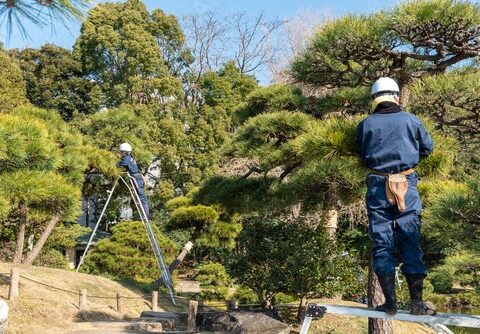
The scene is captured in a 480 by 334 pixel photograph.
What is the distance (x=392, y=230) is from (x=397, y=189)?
8.8 inches

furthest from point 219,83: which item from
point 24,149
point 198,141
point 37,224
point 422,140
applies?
point 422,140

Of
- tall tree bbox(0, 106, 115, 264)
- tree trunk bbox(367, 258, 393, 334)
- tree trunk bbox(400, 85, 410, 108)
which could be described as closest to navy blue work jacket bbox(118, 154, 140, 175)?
tall tree bbox(0, 106, 115, 264)

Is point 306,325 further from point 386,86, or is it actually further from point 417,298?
point 386,86

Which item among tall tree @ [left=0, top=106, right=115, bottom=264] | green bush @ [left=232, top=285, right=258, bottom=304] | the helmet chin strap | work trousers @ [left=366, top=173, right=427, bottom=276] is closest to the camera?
work trousers @ [left=366, top=173, right=427, bottom=276]

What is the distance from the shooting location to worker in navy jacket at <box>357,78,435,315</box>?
111 inches

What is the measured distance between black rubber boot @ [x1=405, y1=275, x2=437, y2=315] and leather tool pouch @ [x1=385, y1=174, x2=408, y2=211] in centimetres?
36

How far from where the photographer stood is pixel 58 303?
7.92 metres

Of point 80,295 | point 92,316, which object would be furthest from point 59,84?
point 92,316

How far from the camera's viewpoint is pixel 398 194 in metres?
2.77

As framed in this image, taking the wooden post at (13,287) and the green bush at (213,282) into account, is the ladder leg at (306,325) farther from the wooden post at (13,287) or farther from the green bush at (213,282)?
the green bush at (213,282)

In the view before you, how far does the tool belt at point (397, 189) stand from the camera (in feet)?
9.09

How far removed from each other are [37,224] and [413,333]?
8487mm

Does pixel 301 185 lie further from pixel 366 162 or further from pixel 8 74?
pixel 8 74

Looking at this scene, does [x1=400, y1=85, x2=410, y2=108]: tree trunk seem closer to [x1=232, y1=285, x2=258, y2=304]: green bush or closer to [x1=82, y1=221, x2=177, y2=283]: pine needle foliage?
[x1=232, y1=285, x2=258, y2=304]: green bush
